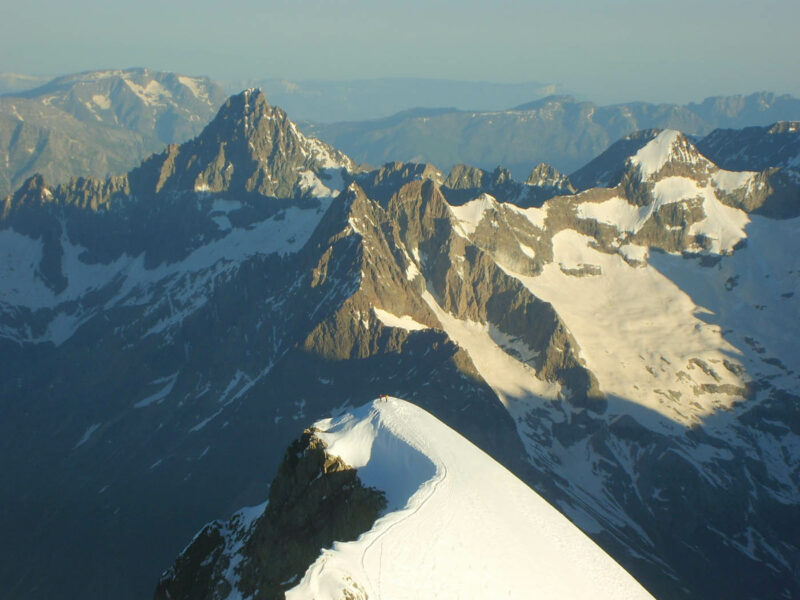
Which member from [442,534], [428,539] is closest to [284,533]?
[428,539]

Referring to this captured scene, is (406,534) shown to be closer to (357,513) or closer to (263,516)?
(357,513)

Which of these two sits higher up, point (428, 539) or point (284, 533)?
point (428, 539)

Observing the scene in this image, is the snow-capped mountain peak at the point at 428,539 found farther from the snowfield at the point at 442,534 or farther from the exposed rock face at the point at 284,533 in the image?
the exposed rock face at the point at 284,533

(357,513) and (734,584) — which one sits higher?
(357,513)

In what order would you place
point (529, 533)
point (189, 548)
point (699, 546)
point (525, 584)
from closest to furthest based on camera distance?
1. point (525, 584)
2. point (529, 533)
3. point (189, 548)
4. point (699, 546)

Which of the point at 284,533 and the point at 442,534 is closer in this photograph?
the point at 442,534

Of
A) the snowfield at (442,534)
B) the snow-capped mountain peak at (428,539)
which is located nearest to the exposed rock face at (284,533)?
the snow-capped mountain peak at (428,539)

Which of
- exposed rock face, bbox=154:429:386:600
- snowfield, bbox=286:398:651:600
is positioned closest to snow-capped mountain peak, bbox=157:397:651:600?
snowfield, bbox=286:398:651:600

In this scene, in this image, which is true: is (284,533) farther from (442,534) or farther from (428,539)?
(442,534)

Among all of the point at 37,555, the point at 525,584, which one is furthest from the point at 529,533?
the point at 37,555
